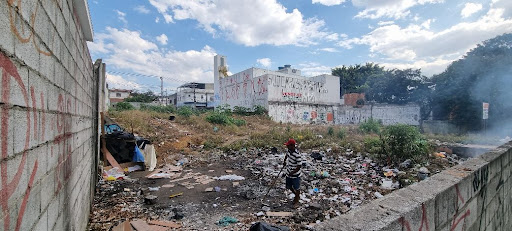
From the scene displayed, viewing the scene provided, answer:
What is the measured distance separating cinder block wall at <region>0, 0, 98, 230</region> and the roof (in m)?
1.12

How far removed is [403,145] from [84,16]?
844cm

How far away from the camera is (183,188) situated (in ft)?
19.0

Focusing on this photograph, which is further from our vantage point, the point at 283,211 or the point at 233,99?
the point at 233,99

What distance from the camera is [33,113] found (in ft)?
3.77

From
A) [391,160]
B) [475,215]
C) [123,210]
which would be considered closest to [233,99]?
[391,160]

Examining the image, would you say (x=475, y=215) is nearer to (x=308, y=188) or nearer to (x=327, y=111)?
(x=308, y=188)

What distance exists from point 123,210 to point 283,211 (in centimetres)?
291

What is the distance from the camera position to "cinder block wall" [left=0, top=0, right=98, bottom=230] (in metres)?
0.84

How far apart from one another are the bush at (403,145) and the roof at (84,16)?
819 centimetres

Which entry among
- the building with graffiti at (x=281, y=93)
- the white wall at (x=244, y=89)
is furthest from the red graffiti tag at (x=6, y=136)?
the white wall at (x=244, y=89)

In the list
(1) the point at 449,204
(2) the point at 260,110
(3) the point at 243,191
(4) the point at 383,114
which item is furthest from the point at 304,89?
(1) the point at 449,204

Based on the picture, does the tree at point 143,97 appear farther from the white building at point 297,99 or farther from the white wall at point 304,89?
the white wall at point 304,89

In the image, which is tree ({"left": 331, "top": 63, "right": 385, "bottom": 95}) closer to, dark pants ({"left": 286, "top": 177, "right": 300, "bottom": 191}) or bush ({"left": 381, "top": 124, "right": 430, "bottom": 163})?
bush ({"left": 381, "top": 124, "right": 430, "bottom": 163})

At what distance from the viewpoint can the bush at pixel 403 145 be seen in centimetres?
744
